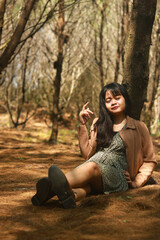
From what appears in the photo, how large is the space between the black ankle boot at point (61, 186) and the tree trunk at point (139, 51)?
186cm

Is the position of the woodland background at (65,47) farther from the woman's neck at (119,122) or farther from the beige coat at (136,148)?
the beige coat at (136,148)

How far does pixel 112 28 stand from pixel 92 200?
14173mm

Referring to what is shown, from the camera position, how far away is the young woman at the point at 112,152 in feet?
8.79

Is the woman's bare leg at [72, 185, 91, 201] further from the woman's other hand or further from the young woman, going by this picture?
the woman's other hand

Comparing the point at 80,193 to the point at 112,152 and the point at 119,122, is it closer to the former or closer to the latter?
the point at 112,152

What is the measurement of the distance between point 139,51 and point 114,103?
121 centimetres

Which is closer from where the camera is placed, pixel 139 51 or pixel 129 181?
pixel 129 181

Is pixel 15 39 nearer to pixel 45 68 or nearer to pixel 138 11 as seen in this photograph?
pixel 138 11

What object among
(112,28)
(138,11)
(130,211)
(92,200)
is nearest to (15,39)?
(138,11)

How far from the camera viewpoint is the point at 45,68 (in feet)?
43.0

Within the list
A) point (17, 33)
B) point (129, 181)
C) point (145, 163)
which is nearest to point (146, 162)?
point (145, 163)

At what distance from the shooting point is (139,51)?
3.83 metres

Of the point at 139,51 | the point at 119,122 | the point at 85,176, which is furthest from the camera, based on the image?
the point at 139,51

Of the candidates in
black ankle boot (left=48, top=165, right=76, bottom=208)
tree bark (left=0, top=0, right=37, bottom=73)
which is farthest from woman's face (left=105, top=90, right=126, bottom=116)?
tree bark (left=0, top=0, right=37, bottom=73)
